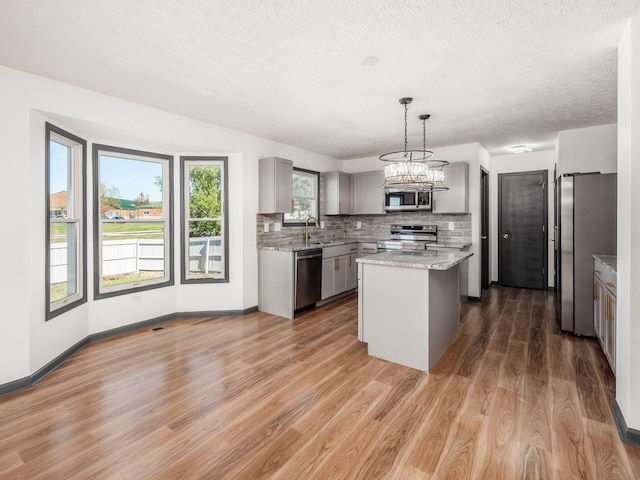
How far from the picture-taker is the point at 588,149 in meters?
4.37

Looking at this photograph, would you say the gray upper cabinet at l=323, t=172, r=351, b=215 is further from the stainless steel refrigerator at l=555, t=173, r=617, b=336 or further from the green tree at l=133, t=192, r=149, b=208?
the stainless steel refrigerator at l=555, t=173, r=617, b=336

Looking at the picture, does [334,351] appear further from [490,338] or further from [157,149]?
[157,149]

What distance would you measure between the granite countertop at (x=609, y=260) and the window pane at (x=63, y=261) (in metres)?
4.82

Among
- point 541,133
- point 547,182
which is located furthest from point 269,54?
Result: point 547,182

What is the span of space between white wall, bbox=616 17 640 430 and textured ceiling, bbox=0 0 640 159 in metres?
0.29

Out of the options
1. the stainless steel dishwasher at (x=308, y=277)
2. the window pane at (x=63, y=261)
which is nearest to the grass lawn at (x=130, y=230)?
the window pane at (x=63, y=261)

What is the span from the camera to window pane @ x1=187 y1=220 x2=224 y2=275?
4.50 metres

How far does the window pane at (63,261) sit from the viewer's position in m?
3.08

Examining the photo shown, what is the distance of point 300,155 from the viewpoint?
18.4ft

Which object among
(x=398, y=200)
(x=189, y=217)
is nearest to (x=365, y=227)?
(x=398, y=200)

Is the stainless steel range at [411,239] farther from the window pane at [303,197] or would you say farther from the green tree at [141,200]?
the green tree at [141,200]

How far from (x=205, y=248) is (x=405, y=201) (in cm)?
340

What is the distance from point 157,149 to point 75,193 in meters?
1.09

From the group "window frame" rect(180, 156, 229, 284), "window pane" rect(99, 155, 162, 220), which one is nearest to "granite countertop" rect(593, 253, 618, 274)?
"window frame" rect(180, 156, 229, 284)
